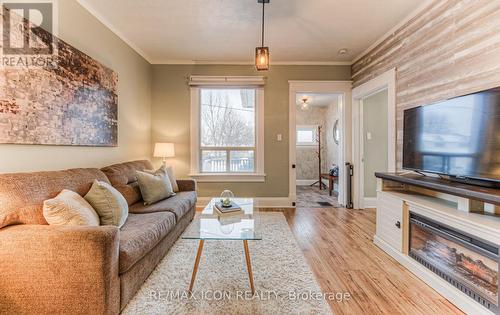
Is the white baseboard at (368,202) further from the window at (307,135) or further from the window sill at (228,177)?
the window at (307,135)

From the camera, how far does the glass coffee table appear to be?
160cm

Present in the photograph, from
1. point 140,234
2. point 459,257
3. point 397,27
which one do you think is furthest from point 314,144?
point 140,234

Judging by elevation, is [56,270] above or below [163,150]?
below

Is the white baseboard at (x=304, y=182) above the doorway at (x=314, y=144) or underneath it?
underneath

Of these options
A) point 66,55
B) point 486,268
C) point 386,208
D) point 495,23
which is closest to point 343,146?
point 386,208

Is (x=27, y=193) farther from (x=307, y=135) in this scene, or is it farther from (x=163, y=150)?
(x=307, y=135)

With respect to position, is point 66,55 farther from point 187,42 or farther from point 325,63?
point 325,63

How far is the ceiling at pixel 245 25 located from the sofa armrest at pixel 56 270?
2.45 metres

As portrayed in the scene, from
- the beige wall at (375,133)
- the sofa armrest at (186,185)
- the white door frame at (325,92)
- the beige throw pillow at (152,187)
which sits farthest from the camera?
the white door frame at (325,92)

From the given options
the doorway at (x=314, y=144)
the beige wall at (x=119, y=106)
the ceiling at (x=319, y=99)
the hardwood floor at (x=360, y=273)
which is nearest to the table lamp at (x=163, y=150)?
the beige wall at (x=119, y=106)

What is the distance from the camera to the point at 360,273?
1938mm

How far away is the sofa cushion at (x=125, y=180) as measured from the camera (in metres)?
2.39

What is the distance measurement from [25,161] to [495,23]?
3938 millimetres

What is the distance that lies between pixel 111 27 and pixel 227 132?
89.3 inches
